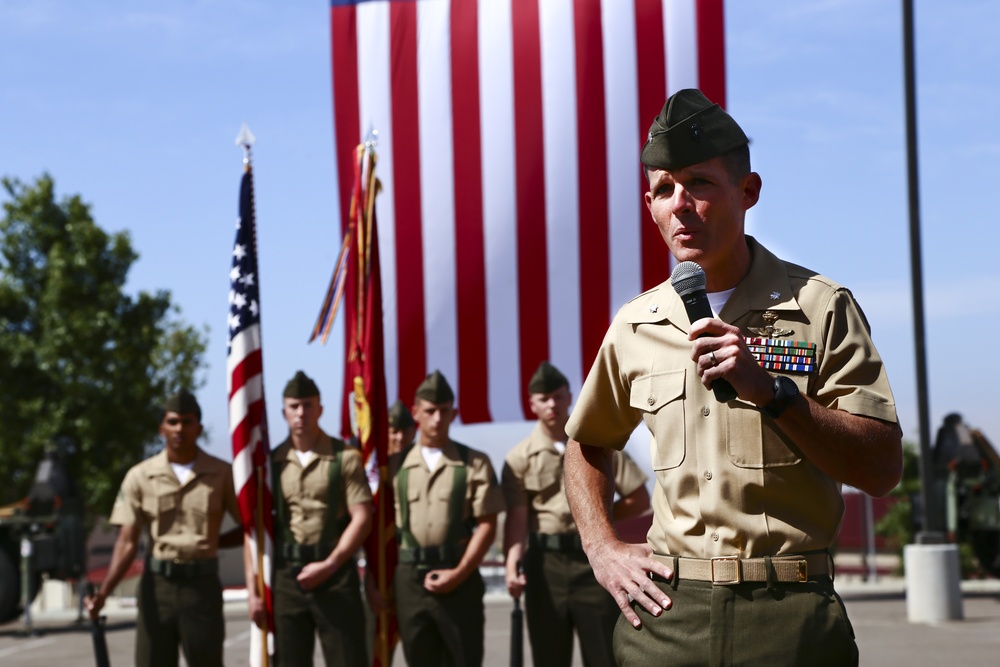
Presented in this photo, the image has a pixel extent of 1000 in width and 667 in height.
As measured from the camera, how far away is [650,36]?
1180 centimetres

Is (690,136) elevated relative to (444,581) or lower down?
elevated

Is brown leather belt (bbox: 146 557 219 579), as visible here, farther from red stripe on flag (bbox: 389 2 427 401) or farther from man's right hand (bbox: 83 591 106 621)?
red stripe on flag (bbox: 389 2 427 401)

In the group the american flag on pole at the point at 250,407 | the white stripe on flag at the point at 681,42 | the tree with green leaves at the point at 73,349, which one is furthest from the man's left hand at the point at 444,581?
the tree with green leaves at the point at 73,349

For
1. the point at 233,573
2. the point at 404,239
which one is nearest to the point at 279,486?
the point at 404,239

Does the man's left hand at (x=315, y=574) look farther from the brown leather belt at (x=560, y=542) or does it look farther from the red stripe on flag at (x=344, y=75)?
the red stripe on flag at (x=344, y=75)

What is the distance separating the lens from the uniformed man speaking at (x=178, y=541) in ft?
24.4

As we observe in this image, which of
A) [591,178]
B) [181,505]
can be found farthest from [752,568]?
[591,178]

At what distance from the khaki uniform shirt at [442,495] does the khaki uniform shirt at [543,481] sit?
0.11 meters

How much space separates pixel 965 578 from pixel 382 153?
13.2 meters

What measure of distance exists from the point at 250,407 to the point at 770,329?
17.2 ft

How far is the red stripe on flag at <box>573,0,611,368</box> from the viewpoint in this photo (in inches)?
461

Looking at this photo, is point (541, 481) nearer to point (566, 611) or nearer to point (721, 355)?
point (566, 611)

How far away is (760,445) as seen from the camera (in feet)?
8.63

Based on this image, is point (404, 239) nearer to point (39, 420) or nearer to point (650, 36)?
point (650, 36)
